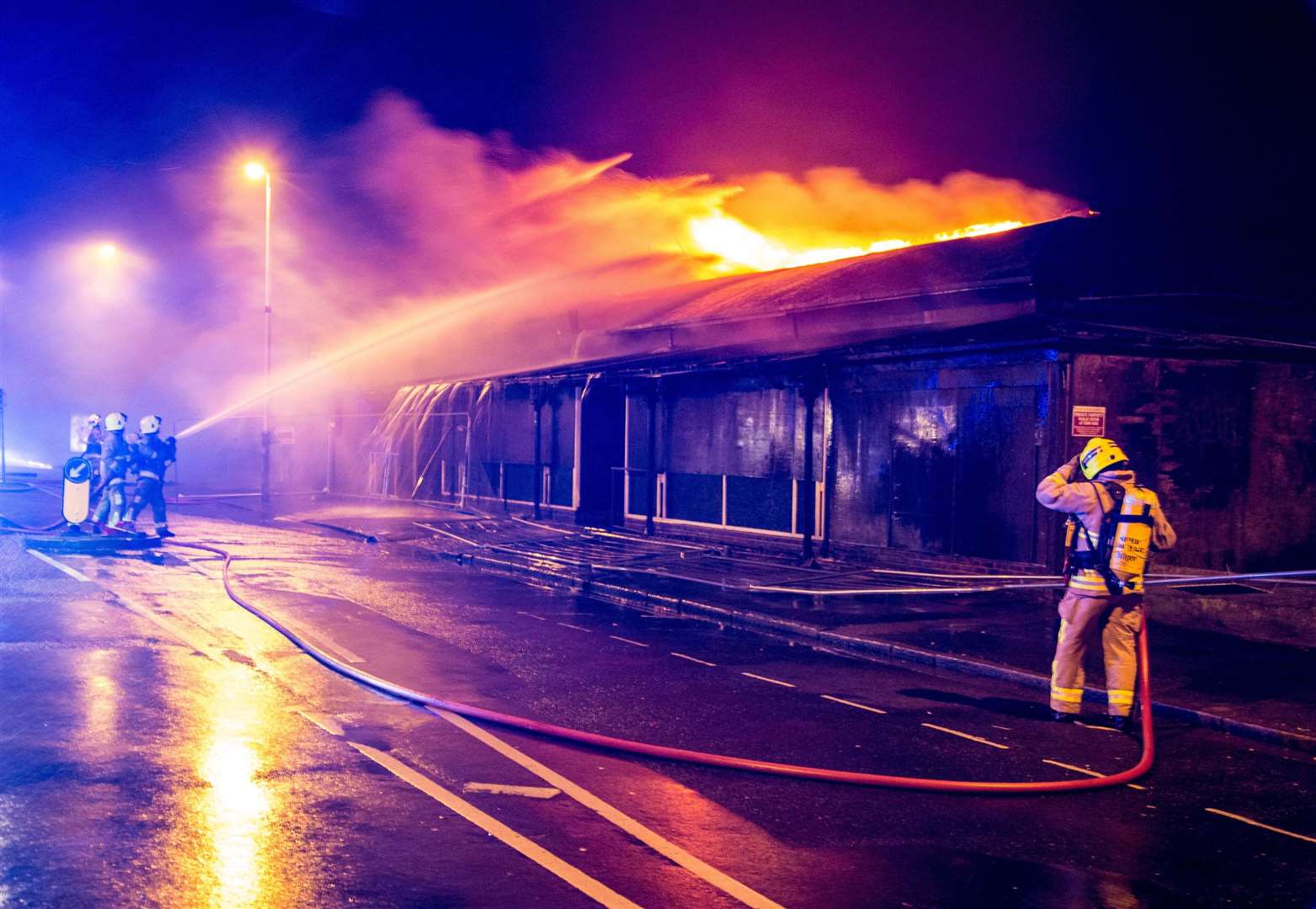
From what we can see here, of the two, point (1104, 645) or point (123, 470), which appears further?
point (123, 470)

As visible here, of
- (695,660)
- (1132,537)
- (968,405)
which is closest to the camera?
(1132,537)

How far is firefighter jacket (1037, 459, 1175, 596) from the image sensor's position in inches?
312

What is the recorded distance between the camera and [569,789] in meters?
6.06

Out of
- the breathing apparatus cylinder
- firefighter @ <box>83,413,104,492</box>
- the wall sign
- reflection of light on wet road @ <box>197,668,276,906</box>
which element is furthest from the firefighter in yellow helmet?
firefighter @ <box>83,413,104,492</box>

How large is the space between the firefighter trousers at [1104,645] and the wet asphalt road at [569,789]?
12.9 inches

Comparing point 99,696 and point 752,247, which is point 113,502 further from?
point 752,247

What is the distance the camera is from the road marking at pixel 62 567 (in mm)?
14469

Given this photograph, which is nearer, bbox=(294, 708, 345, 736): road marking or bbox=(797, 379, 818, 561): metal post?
bbox=(294, 708, 345, 736): road marking

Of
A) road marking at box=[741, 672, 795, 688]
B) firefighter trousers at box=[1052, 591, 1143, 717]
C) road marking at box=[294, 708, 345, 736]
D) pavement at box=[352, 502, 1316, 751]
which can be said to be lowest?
road marking at box=[741, 672, 795, 688]

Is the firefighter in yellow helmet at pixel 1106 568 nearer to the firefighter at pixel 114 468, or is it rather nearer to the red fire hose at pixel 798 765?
the red fire hose at pixel 798 765

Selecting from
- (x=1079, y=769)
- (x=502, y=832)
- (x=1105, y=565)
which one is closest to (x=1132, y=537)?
(x=1105, y=565)

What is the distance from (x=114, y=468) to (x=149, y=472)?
2.81 feet

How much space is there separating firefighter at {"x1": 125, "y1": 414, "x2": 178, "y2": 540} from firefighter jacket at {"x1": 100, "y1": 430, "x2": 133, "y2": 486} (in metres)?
0.48

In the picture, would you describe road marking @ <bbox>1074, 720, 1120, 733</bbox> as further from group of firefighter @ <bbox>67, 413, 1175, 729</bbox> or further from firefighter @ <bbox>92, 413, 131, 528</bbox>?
firefighter @ <bbox>92, 413, 131, 528</bbox>
